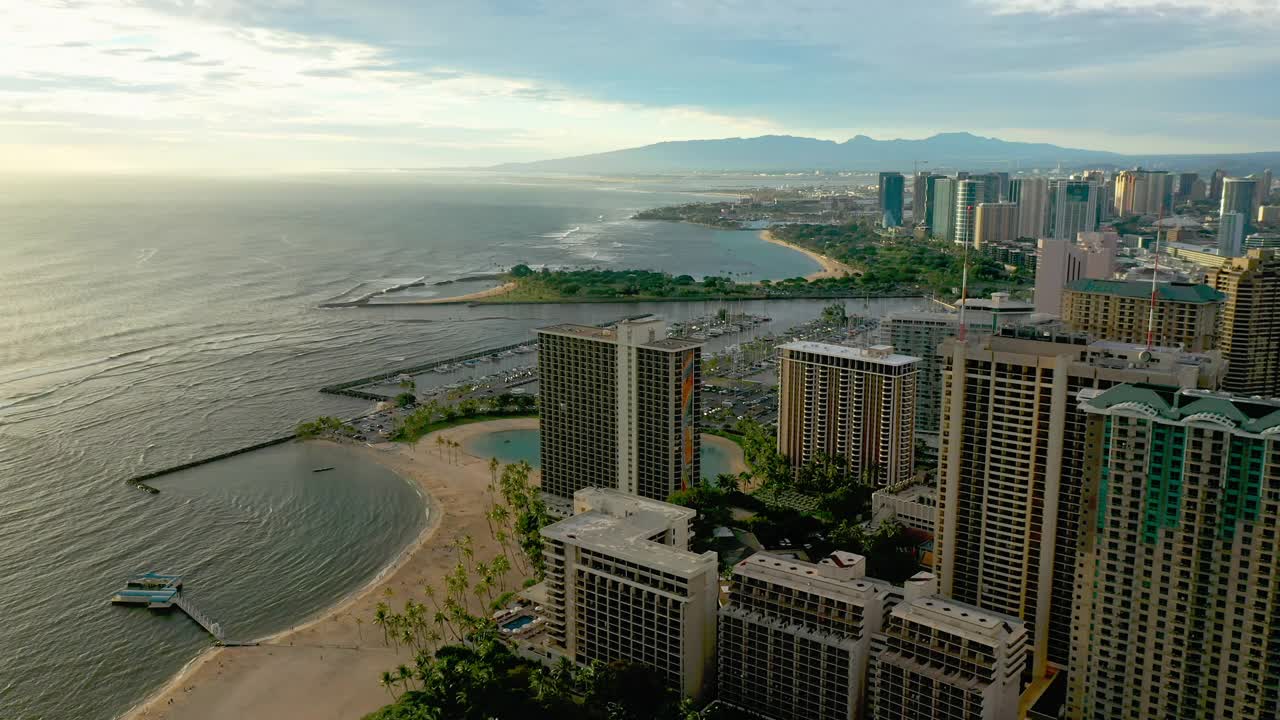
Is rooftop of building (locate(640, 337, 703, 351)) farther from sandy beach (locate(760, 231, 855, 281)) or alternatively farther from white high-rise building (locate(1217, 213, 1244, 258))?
white high-rise building (locate(1217, 213, 1244, 258))

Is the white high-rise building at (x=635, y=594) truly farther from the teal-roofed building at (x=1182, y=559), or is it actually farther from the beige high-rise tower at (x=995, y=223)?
the beige high-rise tower at (x=995, y=223)

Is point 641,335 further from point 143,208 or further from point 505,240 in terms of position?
point 143,208

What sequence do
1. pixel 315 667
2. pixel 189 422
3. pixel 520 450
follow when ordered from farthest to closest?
pixel 189 422
pixel 520 450
pixel 315 667

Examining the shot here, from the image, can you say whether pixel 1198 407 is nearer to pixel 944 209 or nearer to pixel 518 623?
pixel 518 623

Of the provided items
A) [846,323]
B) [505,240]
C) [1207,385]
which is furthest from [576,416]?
[505,240]

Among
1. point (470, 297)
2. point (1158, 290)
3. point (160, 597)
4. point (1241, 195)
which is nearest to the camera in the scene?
point (160, 597)

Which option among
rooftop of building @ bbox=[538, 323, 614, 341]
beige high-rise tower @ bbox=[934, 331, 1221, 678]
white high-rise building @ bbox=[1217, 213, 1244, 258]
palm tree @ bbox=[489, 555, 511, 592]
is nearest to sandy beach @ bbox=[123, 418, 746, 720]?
palm tree @ bbox=[489, 555, 511, 592]

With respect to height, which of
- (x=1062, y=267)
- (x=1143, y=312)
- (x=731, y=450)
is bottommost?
(x=731, y=450)

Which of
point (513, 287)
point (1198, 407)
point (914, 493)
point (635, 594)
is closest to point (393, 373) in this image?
point (513, 287)
